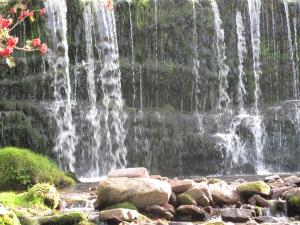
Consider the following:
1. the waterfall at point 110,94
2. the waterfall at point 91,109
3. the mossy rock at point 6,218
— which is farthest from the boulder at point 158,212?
the waterfall at point 110,94

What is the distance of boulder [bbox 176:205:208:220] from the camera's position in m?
12.6

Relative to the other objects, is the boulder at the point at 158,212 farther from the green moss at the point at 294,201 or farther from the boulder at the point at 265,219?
the green moss at the point at 294,201

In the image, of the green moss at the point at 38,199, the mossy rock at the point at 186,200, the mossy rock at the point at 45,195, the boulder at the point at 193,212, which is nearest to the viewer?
the boulder at the point at 193,212

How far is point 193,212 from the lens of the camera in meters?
12.6

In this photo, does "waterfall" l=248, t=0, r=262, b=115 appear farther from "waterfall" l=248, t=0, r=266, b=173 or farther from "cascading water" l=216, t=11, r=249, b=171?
"cascading water" l=216, t=11, r=249, b=171

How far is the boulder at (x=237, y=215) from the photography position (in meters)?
12.1

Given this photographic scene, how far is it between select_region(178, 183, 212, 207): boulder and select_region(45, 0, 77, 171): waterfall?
10.9 m

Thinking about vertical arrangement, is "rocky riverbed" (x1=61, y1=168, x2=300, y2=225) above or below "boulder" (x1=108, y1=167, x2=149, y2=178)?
below

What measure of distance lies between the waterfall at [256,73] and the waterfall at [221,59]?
1596 mm

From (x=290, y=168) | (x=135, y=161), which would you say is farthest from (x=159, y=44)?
(x=290, y=168)

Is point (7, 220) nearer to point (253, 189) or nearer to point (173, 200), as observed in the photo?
point (173, 200)

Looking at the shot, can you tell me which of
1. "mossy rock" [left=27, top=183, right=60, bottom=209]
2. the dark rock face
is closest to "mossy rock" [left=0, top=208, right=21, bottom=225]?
"mossy rock" [left=27, top=183, right=60, bottom=209]

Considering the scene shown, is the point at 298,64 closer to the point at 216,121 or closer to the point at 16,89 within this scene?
the point at 216,121

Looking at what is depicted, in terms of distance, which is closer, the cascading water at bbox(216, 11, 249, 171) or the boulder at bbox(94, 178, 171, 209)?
the boulder at bbox(94, 178, 171, 209)
